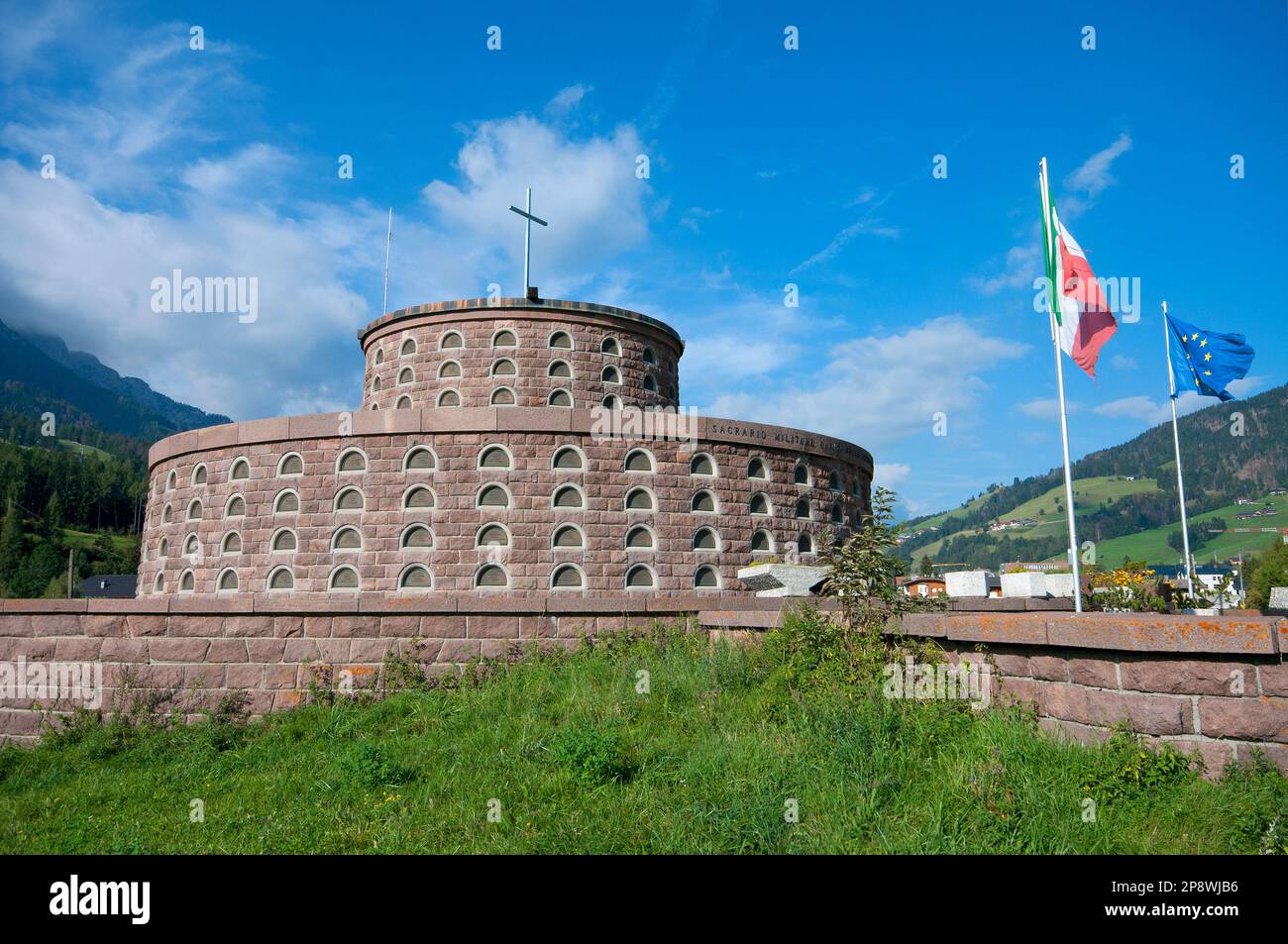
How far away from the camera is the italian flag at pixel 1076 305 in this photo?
359 inches

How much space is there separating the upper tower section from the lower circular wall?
18.3 ft

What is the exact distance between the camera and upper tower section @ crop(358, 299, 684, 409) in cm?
2088

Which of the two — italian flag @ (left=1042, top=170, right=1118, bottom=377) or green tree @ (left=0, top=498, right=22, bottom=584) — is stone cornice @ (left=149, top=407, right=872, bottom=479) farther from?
green tree @ (left=0, top=498, right=22, bottom=584)

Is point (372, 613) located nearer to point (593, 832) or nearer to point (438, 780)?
point (438, 780)

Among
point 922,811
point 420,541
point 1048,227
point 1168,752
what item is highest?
point 1048,227

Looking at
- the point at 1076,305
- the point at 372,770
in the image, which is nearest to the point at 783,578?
the point at 1076,305

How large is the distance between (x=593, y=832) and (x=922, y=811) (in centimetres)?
203

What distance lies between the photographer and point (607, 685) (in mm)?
8766

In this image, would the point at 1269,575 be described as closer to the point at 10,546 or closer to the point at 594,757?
the point at 594,757

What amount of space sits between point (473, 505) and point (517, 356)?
734 cm

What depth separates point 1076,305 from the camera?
9.14m

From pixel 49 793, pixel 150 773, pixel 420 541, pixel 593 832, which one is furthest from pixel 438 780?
pixel 420 541

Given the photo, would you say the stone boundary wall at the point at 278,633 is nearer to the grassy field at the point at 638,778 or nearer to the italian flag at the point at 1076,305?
the grassy field at the point at 638,778

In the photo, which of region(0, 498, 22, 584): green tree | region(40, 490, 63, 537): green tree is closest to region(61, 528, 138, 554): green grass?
region(40, 490, 63, 537): green tree
